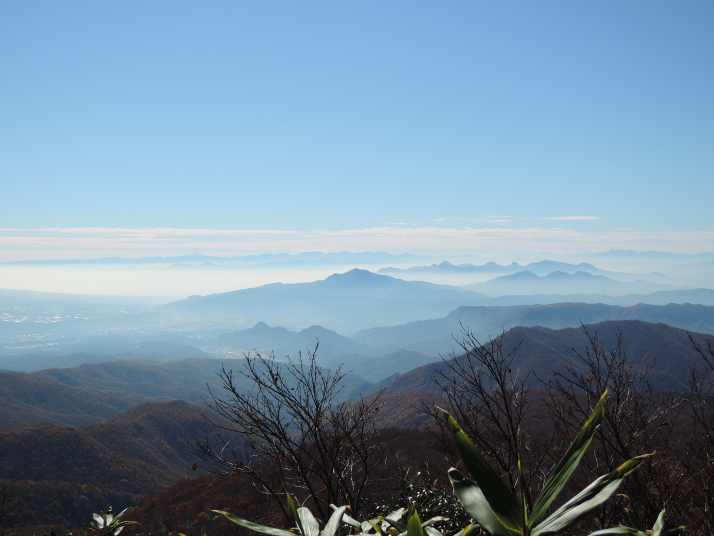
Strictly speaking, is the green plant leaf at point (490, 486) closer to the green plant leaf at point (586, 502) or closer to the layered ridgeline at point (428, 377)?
the green plant leaf at point (586, 502)

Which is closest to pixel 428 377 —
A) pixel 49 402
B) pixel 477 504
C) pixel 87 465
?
pixel 87 465

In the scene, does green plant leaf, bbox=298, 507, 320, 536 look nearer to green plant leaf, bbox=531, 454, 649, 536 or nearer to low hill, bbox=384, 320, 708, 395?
green plant leaf, bbox=531, 454, 649, 536

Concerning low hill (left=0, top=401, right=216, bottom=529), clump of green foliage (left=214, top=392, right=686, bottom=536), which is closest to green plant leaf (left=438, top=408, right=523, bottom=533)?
clump of green foliage (left=214, top=392, right=686, bottom=536)

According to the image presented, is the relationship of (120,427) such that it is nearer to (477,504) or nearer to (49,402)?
(49,402)

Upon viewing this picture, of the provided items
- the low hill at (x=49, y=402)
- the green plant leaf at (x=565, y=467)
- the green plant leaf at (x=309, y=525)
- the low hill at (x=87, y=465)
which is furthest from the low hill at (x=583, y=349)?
the green plant leaf at (x=565, y=467)

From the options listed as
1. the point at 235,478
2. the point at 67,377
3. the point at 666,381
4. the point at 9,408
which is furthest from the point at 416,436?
the point at 67,377

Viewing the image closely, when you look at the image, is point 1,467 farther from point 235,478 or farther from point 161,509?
point 235,478
